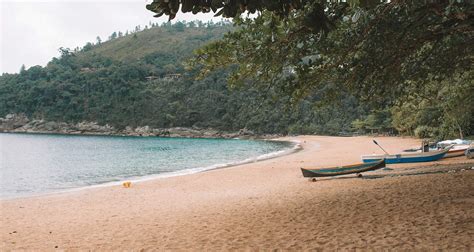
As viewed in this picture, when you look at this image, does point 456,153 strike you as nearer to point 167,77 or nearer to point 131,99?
point 131,99

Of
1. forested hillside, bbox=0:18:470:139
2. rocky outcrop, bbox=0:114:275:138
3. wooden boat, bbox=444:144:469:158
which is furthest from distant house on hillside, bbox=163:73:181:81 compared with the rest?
wooden boat, bbox=444:144:469:158

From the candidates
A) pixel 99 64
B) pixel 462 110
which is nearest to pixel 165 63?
pixel 99 64

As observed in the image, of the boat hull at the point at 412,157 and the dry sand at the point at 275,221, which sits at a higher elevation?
the boat hull at the point at 412,157

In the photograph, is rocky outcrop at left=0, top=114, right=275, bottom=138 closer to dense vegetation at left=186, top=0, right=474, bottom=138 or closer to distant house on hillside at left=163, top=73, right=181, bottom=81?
distant house on hillside at left=163, top=73, right=181, bottom=81

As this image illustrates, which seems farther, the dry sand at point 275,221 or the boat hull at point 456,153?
the boat hull at point 456,153

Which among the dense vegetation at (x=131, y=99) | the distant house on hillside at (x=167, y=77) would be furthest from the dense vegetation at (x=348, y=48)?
the distant house on hillside at (x=167, y=77)

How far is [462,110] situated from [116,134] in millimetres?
99791

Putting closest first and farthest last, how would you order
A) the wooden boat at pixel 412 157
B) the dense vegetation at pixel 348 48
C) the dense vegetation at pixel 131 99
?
1. the dense vegetation at pixel 348 48
2. the wooden boat at pixel 412 157
3. the dense vegetation at pixel 131 99

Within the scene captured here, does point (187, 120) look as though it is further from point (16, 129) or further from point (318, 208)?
point (318, 208)

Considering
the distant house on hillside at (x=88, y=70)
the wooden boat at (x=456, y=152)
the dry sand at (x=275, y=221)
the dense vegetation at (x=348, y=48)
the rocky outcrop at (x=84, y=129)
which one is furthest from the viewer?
the distant house on hillside at (x=88, y=70)

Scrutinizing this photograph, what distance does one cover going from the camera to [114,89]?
394 feet

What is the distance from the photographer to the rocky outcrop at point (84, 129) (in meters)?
105

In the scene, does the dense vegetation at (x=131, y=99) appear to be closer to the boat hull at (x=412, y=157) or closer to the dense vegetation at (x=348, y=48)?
the boat hull at (x=412, y=157)

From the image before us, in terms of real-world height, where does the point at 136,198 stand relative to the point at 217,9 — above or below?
below
